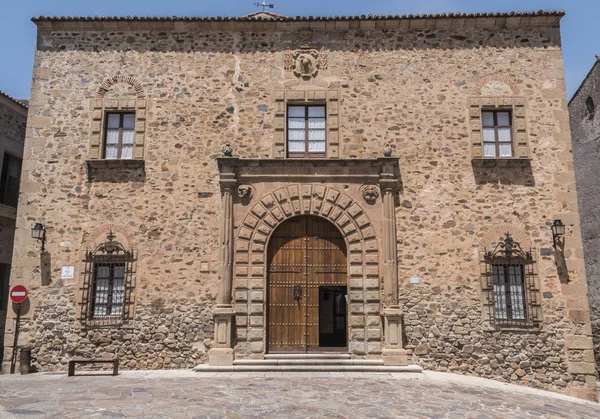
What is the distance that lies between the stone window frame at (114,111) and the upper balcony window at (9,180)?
168 inches

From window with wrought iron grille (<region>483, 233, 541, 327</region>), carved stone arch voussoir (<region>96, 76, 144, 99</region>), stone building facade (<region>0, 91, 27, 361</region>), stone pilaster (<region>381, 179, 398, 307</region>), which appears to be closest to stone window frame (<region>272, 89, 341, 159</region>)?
stone pilaster (<region>381, 179, 398, 307</region>)

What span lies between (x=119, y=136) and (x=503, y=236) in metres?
9.28

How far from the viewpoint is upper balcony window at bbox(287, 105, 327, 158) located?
11984 mm

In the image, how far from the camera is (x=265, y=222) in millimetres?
11430

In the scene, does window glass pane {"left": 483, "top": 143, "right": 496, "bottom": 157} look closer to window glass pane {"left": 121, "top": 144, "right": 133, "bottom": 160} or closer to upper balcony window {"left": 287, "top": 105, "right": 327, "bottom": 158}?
upper balcony window {"left": 287, "top": 105, "right": 327, "bottom": 158}

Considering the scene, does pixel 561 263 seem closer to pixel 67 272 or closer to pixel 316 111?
pixel 316 111

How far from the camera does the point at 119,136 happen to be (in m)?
12.1

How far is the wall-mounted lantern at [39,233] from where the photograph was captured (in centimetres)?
1128

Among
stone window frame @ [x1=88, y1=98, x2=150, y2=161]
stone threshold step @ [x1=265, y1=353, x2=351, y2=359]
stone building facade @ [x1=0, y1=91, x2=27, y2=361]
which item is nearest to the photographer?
stone threshold step @ [x1=265, y1=353, x2=351, y2=359]

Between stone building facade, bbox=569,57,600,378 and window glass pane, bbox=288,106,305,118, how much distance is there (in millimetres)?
9981

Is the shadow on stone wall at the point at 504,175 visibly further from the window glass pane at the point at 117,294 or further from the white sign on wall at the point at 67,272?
the white sign on wall at the point at 67,272

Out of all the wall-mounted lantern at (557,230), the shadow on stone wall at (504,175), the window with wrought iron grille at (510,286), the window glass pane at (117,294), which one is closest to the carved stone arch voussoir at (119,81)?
the window glass pane at (117,294)

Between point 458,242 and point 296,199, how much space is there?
12.5ft

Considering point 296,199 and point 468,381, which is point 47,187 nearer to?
point 296,199
